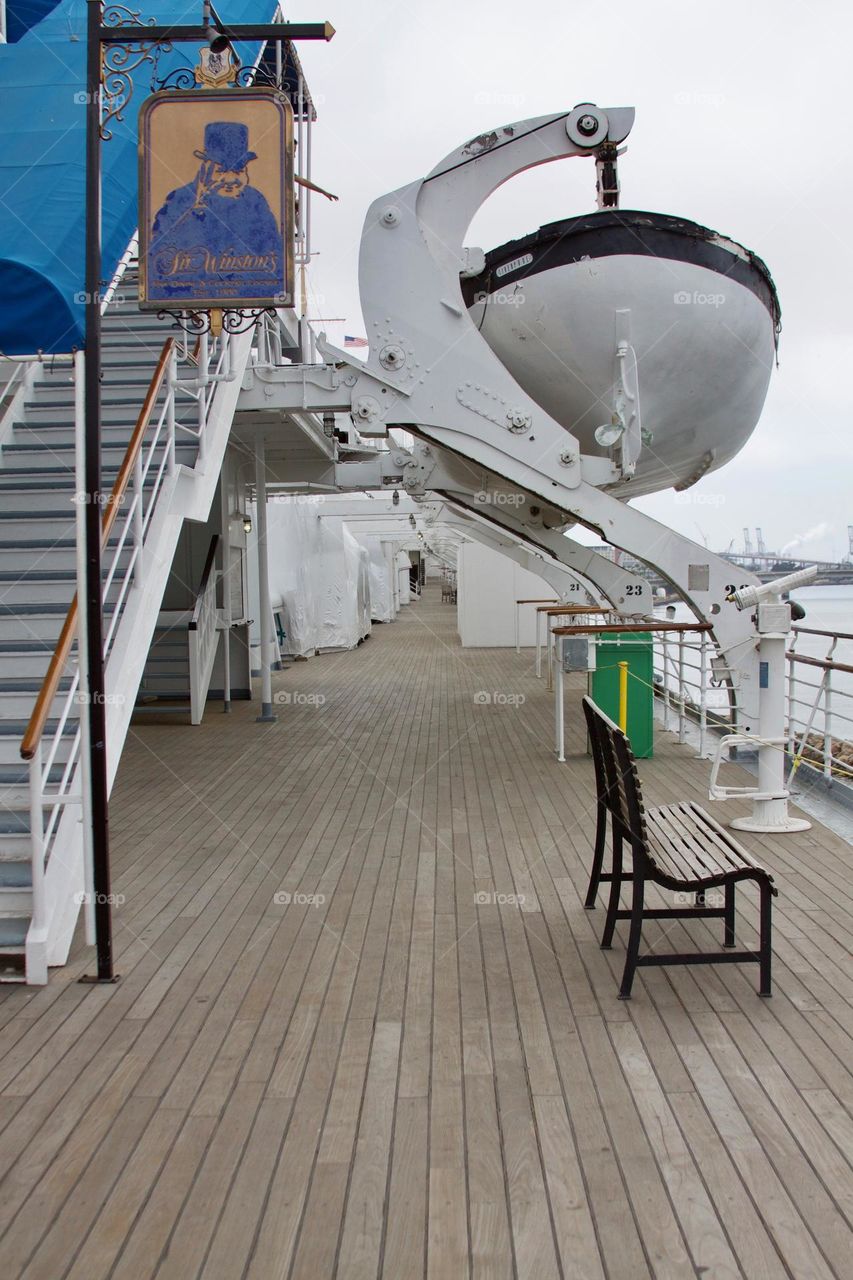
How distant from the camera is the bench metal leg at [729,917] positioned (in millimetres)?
3925

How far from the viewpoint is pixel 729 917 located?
398 centimetres

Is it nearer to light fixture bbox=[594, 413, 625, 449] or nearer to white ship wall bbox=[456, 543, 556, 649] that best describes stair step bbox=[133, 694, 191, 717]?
light fixture bbox=[594, 413, 625, 449]

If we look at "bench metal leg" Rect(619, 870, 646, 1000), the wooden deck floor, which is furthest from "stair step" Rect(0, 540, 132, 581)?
"bench metal leg" Rect(619, 870, 646, 1000)

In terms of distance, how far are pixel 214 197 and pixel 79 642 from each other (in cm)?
172

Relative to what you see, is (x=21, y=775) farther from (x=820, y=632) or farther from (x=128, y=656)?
(x=820, y=632)

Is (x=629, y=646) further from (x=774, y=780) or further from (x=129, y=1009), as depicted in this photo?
(x=129, y=1009)

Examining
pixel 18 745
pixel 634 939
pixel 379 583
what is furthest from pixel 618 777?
pixel 379 583

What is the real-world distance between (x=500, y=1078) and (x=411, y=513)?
2083 cm

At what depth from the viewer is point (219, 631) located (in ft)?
39.8

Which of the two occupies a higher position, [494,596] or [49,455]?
[49,455]

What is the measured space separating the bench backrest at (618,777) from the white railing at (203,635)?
22.8 ft

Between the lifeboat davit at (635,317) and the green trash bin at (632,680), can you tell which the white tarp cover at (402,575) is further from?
the green trash bin at (632,680)

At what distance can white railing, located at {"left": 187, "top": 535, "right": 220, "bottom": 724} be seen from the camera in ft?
35.7

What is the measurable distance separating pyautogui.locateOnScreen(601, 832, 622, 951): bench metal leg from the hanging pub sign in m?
2.47
